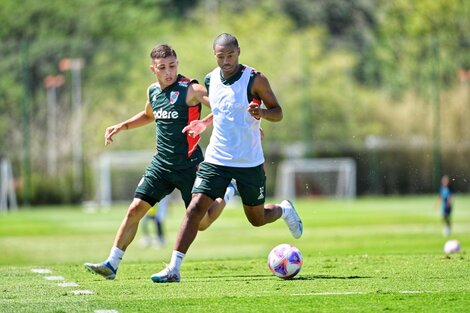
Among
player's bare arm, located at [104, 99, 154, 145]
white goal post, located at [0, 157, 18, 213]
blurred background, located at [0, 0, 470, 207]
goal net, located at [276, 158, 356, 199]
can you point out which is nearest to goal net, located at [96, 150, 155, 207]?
blurred background, located at [0, 0, 470, 207]

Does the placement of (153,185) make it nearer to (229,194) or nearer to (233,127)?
(229,194)

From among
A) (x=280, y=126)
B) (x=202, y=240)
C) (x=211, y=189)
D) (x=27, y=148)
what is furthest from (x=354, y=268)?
(x=280, y=126)

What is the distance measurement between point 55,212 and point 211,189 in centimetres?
2448

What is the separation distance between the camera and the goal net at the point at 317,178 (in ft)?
129

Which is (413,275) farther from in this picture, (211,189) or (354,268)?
(211,189)

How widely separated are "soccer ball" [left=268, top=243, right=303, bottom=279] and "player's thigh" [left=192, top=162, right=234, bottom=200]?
78cm

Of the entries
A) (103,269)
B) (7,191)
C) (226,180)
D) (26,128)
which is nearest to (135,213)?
(103,269)

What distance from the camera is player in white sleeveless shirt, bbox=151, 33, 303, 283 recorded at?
1002 cm

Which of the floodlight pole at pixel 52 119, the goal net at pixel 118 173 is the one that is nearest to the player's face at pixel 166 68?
the floodlight pole at pixel 52 119

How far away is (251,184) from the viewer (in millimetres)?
10305

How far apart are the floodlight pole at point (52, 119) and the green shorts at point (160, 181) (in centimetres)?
2622

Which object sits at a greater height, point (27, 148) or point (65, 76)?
point (65, 76)

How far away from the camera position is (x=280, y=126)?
Answer: 3950 centimetres

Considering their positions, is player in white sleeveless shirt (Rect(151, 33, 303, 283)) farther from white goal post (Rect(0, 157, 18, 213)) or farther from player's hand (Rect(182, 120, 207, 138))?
white goal post (Rect(0, 157, 18, 213))
